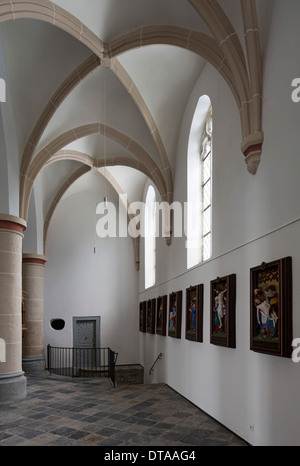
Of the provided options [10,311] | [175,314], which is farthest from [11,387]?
[175,314]

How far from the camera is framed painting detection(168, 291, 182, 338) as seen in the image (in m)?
9.47

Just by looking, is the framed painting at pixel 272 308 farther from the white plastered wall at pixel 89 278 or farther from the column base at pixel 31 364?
the white plastered wall at pixel 89 278

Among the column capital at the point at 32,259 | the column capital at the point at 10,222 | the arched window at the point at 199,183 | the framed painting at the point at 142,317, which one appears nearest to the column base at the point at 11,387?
the column capital at the point at 10,222

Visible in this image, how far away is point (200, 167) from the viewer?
30.3ft

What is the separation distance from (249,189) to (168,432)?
3551 mm

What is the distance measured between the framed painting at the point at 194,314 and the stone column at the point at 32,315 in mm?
6261

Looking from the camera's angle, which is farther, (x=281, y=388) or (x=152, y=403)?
(x=152, y=403)

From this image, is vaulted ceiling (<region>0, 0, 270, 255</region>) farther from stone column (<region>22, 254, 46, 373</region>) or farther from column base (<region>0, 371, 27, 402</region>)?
stone column (<region>22, 254, 46, 373</region>)

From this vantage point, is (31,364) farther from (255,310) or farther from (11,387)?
(255,310)

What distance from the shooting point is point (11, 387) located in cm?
874

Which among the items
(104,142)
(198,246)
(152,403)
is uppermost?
(104,142)

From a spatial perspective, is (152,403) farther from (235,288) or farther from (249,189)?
(249,189)
